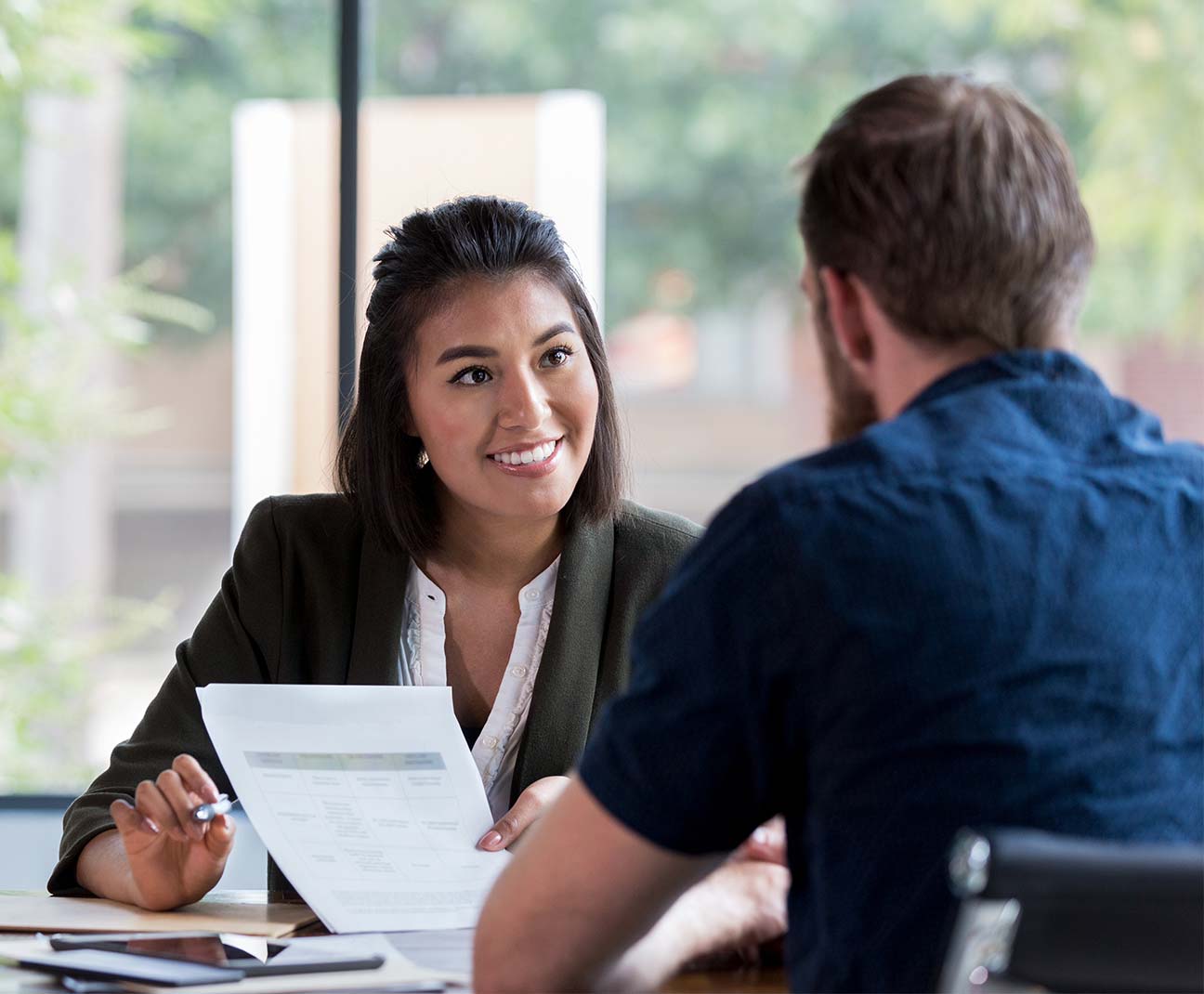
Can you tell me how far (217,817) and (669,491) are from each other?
229 inches

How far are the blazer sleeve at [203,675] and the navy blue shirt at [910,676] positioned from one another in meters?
0.86

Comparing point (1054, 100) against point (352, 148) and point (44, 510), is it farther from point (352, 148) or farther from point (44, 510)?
point (44, 510)

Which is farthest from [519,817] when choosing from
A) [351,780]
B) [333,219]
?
[333,219]

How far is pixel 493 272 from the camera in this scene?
1.87 m

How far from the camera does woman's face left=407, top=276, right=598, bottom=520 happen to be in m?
1.84

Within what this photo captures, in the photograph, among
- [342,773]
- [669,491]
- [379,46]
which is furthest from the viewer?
[669,491]

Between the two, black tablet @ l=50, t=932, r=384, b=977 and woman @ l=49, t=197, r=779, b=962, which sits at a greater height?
woman @ l=49, t=197, r=779, b=962

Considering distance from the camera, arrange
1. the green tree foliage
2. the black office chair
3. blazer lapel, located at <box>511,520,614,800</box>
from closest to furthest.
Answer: the black office chair < blazer lapel, located at <box>511,520,614,800</box> < the green tree foliage

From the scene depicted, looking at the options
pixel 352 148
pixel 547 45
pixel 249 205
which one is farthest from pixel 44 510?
pixel 547 45

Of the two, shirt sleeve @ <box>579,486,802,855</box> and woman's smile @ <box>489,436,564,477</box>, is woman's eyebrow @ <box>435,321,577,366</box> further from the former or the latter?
shirt sleeve @ <box>579,486,802,855</box>

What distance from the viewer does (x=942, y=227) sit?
99 centimetres

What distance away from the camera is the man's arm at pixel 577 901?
971mm

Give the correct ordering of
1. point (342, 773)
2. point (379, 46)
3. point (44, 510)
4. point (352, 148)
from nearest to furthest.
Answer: point (342, 773) → point (352, 148) → point (44, 510) → point (379, 46)

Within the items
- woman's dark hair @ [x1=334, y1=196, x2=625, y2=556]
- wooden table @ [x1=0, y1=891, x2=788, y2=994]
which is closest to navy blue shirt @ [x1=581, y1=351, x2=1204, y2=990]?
wooden table @ [x1=0, y1=891, x2=788, y2=994]
